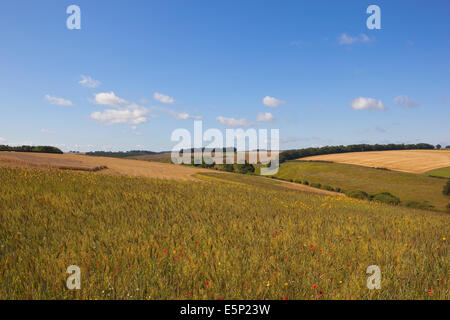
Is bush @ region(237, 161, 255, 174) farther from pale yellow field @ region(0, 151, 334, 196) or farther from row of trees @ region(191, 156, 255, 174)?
pale yellow field @ region(0, 151, 334, 196)

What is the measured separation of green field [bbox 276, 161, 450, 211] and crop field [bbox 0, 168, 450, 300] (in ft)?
182

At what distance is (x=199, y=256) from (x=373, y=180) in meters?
76.8

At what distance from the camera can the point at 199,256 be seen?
13.2 feet

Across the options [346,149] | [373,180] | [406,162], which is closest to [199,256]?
[373,180]

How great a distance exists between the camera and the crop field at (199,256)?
10.3ft

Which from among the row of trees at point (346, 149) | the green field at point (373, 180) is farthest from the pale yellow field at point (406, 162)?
the row of trees at point (346, 149)

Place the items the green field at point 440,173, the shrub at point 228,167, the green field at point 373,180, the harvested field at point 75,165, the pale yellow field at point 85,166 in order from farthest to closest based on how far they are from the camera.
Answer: the shrub at point 228,167 → the green field at point 440,173 → the green field at point 373,180 → the pale yellow field at point 85,166 → the harvested field at point 75,165

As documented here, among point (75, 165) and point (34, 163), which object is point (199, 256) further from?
point (75, 165)

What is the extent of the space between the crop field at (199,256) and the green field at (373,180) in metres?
55.4

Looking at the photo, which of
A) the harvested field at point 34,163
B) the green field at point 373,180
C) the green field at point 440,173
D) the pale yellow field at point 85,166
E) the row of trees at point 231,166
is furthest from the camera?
the row of trees at point 231,166

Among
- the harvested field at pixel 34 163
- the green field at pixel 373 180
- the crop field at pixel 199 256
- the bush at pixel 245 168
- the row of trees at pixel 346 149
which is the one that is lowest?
the green field at pixel 373 180

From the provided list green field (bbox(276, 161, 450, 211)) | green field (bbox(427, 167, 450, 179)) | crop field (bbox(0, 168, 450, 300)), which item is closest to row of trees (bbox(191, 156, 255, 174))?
green field (bbox(276, 161, 450, 211))

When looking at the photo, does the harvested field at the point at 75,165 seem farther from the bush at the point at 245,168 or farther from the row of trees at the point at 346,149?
the row of trees at the point at 346,149
